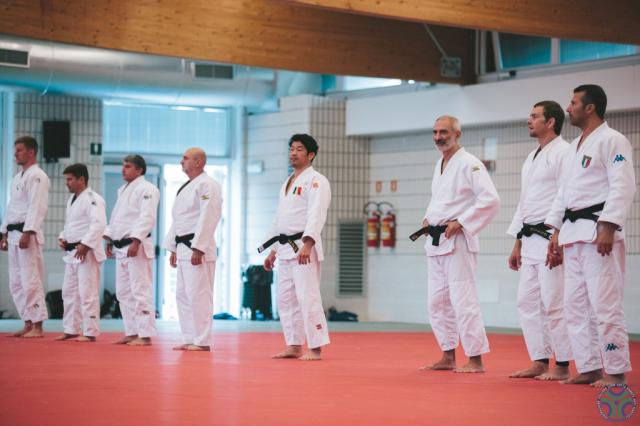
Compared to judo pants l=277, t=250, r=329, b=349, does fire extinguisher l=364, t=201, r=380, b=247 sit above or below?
above

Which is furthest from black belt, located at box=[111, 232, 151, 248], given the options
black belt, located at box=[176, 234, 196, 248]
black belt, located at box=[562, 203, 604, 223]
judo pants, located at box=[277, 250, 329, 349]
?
black belt, located at box=[562, 203, 604, 223]

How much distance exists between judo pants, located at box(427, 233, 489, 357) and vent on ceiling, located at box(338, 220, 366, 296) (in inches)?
336

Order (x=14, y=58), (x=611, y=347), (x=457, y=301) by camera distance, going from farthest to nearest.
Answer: (x=14, y=58)
(x=457, y=301)
(x=611, y=347)

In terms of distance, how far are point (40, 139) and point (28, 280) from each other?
4.98 m

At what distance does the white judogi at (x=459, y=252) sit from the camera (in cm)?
650

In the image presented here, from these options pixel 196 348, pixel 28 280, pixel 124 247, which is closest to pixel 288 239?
pixel 196 348

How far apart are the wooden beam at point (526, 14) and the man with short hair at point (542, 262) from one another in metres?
3.32

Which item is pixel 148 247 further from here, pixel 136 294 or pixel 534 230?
pixel 534 230

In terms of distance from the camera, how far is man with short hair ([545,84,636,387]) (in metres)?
5.39

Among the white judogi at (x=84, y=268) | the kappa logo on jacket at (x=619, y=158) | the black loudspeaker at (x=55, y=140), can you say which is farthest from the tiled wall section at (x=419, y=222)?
the kappa logo on jacket at (x=619, y=158)

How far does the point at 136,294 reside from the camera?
9.05 meters

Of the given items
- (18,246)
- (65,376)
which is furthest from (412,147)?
(65,376)

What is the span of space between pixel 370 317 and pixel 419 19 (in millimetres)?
6606

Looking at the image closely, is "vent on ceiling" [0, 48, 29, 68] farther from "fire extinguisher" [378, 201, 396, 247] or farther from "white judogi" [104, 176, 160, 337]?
"fire extinguisher" [378, 201, 396, 247]
